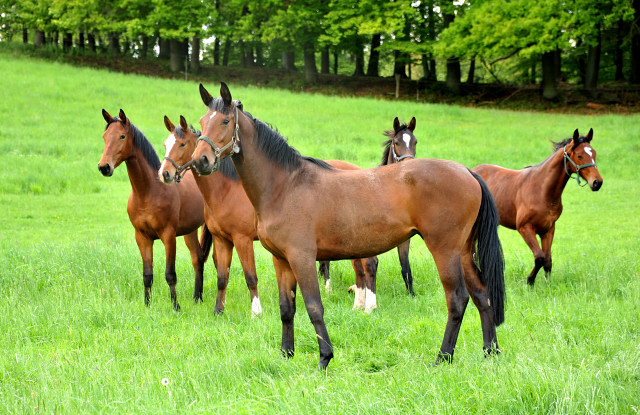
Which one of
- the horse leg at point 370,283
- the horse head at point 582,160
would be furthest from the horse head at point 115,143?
the horse head at point 582,160

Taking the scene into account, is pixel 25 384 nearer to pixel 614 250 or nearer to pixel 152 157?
pixel 152 157

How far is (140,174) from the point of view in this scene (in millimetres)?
7570

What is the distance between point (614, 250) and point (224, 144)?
759 cm

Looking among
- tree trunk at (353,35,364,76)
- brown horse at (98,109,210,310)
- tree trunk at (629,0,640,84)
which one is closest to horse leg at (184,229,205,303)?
brown horse at (98,109,210,310)

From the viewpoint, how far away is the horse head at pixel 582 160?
8062 mm

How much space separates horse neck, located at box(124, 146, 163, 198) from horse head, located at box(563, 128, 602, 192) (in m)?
5.94

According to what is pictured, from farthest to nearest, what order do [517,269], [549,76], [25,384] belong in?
[549,76] < [517,269] < [25,384]

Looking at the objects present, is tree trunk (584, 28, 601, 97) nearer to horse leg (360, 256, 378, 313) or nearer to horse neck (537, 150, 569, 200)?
horse neck (537, 150, 569, 200)

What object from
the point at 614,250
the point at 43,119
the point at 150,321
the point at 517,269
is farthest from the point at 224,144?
the point at 43,119

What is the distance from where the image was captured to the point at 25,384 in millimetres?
4488

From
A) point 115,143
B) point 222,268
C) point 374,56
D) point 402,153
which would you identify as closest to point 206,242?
point 222,268

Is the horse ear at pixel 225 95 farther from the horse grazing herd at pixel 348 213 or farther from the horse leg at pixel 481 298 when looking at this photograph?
the horse leg at pixel 481 298

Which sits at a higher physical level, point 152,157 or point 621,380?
point 152,157

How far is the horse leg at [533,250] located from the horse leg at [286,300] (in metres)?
4.22
